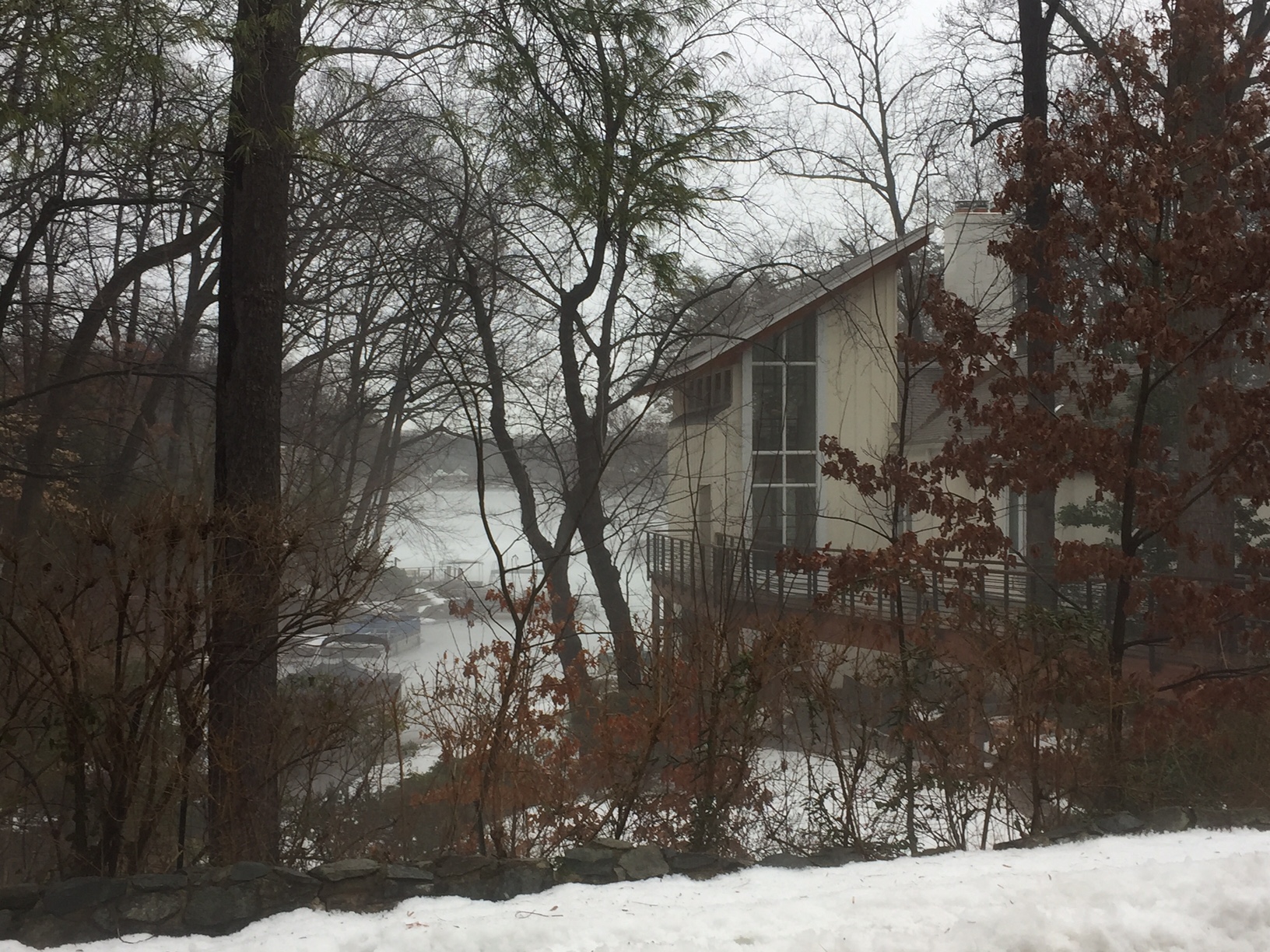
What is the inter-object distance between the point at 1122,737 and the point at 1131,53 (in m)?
4.68

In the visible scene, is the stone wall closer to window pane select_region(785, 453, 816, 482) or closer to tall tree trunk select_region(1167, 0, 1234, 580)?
tall tree trunk select_region(1167, 0, 1234, 580)

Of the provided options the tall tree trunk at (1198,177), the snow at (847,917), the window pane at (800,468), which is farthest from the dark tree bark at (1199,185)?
the window pane at (800,468)

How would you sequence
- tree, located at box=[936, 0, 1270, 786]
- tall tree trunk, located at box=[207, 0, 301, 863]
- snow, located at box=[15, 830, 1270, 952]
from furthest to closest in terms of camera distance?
tree, located at box=[936, 0, 1270, 786] → tall tree trunk, located at box=[207, 0, 301, 863] → snow, located at box=[15, 830, 1270, 952]

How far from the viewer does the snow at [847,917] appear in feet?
13.5

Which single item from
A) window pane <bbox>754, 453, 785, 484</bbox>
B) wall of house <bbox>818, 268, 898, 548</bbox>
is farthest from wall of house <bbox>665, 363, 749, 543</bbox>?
wall of house <bbox>818, 268, 898, 548</bbox>

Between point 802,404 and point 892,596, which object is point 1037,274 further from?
point 802,404

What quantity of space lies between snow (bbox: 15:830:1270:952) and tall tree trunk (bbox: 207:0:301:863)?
1.67 m

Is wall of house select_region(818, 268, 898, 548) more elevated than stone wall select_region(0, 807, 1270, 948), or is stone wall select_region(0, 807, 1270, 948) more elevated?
wall of house select_region(818, 268, 898, 548)

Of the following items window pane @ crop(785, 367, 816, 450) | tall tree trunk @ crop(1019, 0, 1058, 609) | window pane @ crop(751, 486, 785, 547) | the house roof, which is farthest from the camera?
window pane @ crop(785, 367, 816, 450)

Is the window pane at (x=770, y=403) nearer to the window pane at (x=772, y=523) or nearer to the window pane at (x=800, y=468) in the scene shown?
the window pane at (x=800, y=468)

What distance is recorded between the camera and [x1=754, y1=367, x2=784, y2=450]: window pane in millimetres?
15773

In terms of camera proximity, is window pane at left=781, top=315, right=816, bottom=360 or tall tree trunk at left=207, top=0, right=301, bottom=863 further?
window pane at left=781, top=315, right=816, bottom=360

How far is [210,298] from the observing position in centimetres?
1347

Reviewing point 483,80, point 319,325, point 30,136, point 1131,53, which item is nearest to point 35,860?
point 30,136
